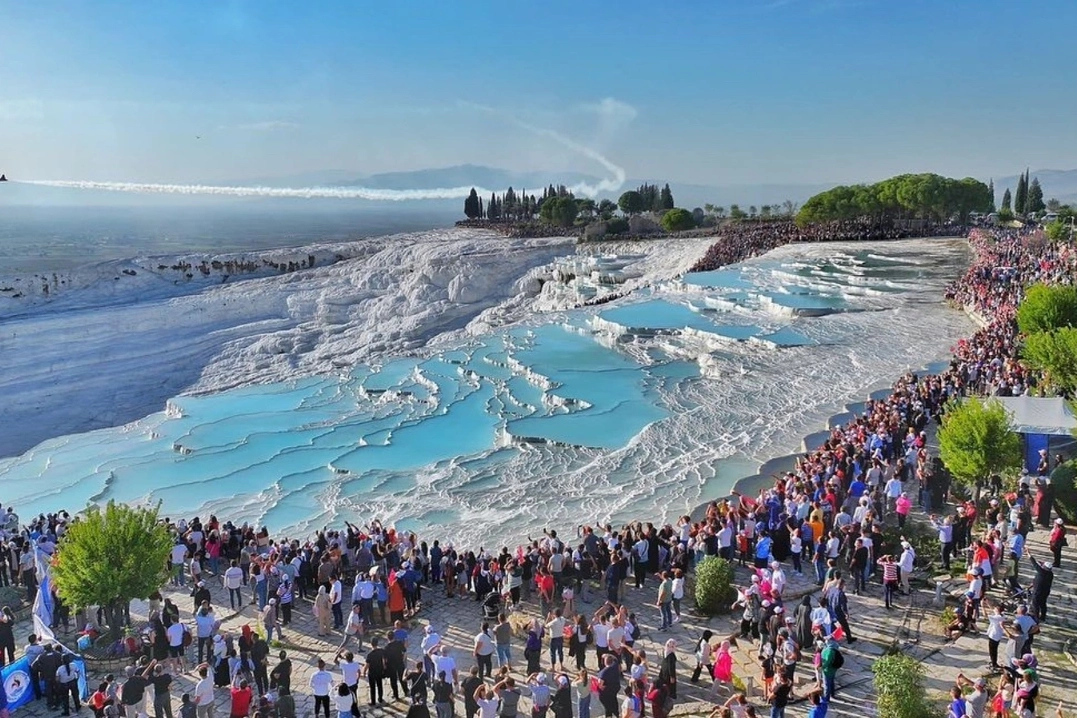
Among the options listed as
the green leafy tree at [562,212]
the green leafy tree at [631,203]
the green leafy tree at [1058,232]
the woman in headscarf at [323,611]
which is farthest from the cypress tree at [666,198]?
the woman in headscarf at [323,611]

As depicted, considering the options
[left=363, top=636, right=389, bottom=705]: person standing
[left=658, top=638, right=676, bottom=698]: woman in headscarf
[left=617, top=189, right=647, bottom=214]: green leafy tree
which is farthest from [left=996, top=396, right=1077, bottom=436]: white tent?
[left=617, top=189, right=647, bottom=214]: green leafy tree

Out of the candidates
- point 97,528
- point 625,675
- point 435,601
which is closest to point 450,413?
point 435,601

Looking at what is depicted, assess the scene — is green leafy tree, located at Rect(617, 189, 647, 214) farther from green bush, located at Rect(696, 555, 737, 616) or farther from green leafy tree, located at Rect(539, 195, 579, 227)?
green bush, located at Rect(696, 555, 737, 616)

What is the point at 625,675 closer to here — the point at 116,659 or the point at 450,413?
the point at 116,659

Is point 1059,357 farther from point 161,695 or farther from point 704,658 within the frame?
point 161,695

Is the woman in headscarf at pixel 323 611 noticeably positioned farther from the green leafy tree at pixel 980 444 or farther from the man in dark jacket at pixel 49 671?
the green leafy tree at pixel 980 444

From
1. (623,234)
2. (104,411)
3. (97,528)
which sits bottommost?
(104,411)
